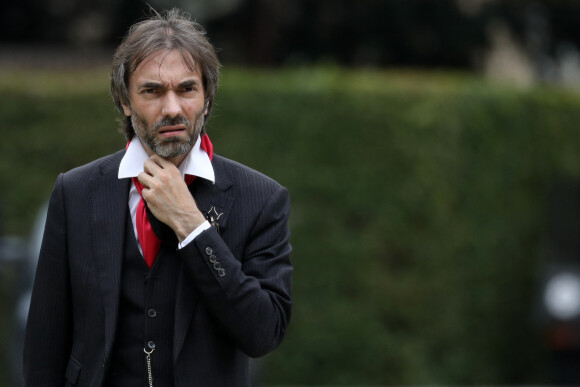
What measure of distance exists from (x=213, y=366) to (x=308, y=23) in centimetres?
1128

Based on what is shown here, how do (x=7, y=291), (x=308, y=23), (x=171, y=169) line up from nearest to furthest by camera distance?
(x=171, y=169) → (x=7, y=291) → (x=308, y=23)

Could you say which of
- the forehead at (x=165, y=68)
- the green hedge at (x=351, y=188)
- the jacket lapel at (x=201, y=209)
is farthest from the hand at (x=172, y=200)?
the green hedge at (x=351, y=188)

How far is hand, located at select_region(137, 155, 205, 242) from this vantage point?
2.55 m

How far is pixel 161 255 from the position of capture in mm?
2639

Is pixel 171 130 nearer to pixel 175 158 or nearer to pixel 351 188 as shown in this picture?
pixel 175 158

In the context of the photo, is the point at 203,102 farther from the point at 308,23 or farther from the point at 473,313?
the point at 308,23

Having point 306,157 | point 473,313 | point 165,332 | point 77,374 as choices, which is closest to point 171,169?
point 165,332

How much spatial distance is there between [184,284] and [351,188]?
6.23 metres

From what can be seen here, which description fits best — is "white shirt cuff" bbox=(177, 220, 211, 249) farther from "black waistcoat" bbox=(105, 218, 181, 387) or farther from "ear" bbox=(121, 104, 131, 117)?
"ear" bbox=(121, 104, 131, 117)

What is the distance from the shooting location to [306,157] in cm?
872

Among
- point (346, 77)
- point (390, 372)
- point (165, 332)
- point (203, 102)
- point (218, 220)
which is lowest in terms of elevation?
point (390, 372)

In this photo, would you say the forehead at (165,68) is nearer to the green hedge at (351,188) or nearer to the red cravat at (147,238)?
the red cravat at (147,238)

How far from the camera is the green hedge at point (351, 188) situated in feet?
28.4

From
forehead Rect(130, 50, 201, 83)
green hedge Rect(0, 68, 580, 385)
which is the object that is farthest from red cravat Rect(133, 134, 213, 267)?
green hedge Rect(0, 68, 580, 385)
